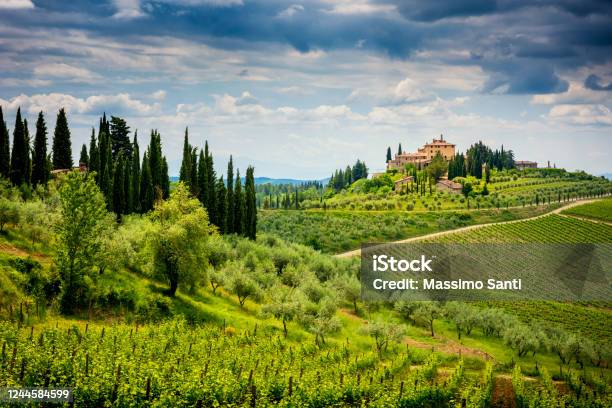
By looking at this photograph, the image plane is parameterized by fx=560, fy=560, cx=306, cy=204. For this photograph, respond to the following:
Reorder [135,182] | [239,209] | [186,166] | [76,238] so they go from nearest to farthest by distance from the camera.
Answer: [76,238], [135,182], [186,166], [239,209]

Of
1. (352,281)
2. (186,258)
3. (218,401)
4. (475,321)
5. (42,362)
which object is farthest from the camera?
(352,281)

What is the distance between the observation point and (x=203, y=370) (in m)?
30.9

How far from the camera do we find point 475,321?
61625mm

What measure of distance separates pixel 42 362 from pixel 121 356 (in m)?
4.27

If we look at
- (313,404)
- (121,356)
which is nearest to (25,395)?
(121,356)

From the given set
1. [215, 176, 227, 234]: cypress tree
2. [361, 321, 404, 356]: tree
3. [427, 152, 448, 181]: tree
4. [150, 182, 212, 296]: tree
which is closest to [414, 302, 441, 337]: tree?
[361, 321, 404, 356]: tree

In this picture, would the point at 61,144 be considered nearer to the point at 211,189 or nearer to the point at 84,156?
the point at 84,156

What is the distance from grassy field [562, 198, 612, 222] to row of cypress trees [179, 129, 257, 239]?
309ft

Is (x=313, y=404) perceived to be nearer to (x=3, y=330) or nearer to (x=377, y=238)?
(x=3, y=330)

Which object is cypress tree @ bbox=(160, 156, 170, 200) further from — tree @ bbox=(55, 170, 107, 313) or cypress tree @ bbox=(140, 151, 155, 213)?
tree @ bbox=(55, 170, 107, 313)

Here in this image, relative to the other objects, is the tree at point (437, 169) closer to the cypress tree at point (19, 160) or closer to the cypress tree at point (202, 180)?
the cypress tree at point (202, 180)

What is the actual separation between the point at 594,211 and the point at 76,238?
5410 inches

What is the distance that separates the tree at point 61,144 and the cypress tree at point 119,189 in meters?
15.6

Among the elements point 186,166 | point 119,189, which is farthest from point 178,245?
point 186,166
